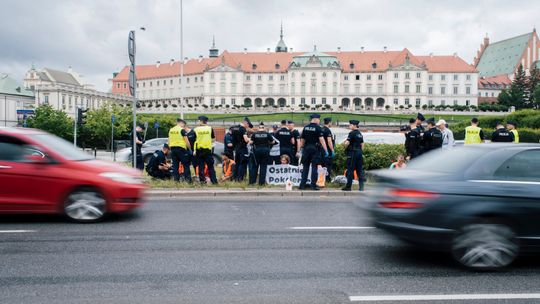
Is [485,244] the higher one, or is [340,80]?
[340,80]

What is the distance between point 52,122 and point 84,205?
186 ft

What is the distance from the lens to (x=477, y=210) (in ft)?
20.2

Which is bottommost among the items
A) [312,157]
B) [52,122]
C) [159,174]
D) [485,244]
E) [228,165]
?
[485,244]

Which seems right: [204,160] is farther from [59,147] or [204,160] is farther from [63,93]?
[63,93]

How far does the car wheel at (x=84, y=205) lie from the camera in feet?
30.2

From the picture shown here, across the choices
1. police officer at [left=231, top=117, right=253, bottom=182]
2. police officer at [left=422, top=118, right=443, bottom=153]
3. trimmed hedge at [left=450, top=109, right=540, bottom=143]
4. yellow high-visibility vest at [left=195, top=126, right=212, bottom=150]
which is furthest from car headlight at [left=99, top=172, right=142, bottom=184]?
trimmed hedge at [left=450, top=109, right=540, bottom=143]

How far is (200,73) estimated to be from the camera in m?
148

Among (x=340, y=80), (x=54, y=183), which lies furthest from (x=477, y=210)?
(x=340, y=80)

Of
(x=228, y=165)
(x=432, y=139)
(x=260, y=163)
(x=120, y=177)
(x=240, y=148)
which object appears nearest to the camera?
(x=120, y=177)

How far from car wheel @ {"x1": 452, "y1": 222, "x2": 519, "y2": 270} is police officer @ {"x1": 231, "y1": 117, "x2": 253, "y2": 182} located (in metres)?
10.1

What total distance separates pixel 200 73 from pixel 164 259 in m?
144

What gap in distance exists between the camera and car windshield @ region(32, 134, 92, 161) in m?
9.37

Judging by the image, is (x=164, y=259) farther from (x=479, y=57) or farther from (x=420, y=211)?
(x=479, y=57)

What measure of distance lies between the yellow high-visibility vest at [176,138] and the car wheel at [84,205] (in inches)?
231
